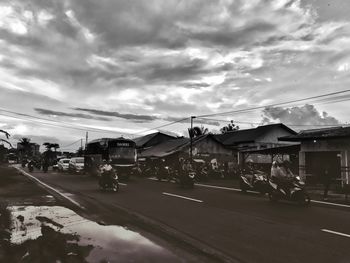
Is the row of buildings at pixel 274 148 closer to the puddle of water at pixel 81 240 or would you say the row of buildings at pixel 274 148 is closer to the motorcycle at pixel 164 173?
the motorcycle at pixel 164 173

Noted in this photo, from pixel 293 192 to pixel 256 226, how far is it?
4882 millimetres

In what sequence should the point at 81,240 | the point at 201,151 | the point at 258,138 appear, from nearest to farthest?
the point at 81,240 → the point at 201,151 → the point at 258,138

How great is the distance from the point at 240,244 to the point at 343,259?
1.89 meters

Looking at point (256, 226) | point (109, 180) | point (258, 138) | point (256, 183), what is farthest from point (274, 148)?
point (258, 138)

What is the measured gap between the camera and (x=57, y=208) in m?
11.4

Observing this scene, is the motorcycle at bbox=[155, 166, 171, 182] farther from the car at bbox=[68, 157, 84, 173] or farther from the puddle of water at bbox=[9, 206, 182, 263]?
the puddle of water at bbox=[9, 206, 182, 263]

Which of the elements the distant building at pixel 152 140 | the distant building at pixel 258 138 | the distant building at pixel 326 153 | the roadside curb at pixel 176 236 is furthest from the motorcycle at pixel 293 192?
the distant building at pixel 152 140

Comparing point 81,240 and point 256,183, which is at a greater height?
point 256,183

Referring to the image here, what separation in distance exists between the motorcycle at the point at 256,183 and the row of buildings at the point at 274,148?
3.01m

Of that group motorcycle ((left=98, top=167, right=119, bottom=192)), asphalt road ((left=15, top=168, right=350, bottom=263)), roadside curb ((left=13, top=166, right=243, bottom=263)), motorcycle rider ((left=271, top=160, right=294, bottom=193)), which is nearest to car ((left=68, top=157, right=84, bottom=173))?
motorcycle ((left=98, top=167, right=119, bottom=192))

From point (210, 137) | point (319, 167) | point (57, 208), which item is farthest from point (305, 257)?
point (210, 137)

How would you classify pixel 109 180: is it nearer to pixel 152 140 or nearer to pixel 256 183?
pixel 256 183

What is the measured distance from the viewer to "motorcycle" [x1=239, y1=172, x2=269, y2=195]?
1658cm

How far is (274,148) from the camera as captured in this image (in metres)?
23.4
